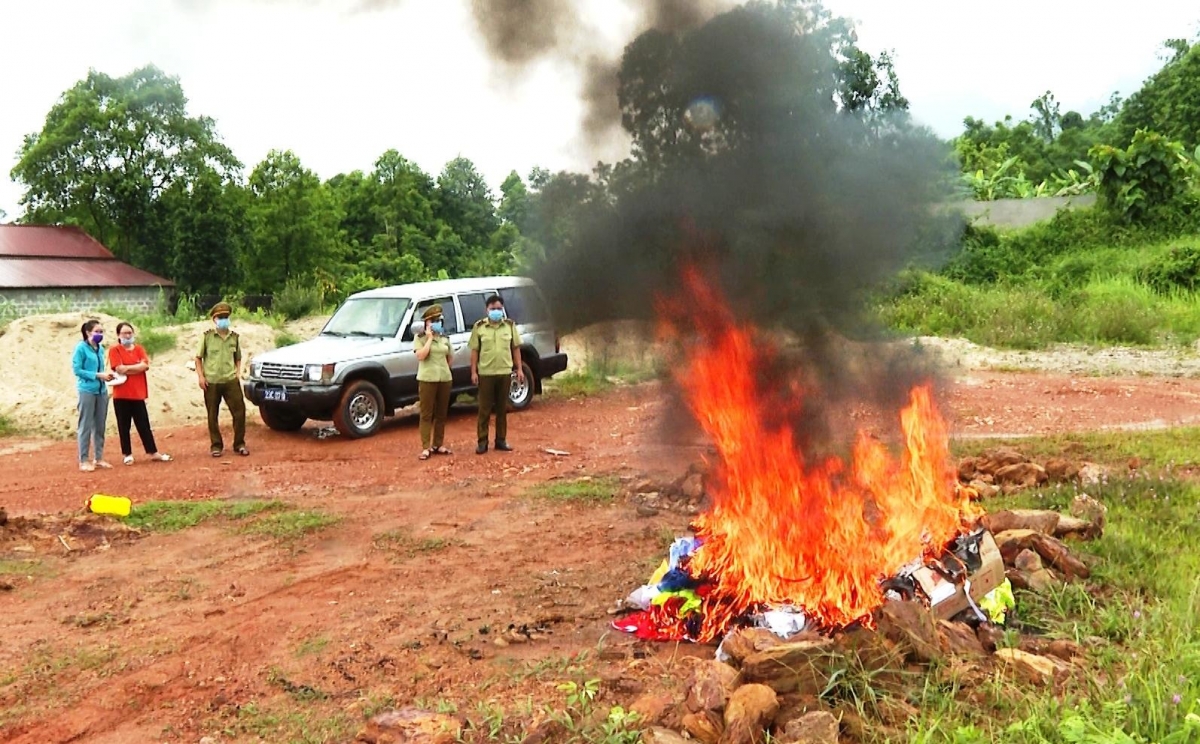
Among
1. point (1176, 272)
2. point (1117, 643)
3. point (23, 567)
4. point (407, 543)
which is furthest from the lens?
point (1176, 272)

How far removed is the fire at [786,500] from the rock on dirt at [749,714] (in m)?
0.91

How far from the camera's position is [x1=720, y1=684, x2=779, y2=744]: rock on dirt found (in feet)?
12.8

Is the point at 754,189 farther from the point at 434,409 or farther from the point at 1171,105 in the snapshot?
the point at 1171,105

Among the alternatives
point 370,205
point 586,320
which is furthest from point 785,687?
point 370,205

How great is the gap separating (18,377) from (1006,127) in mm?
42690

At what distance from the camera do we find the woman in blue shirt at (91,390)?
1069 cm

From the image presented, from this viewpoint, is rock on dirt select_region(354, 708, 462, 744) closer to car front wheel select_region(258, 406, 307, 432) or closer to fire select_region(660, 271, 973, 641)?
fire select_region(660, 271, 973, 641)

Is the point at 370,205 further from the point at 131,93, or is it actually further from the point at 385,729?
the point at 385,729

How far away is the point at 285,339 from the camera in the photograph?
21062mm

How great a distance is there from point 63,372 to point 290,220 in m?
17.6

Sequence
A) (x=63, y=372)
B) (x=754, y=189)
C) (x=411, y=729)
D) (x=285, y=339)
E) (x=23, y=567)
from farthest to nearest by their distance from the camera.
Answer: (x=285, y=339) → (x=63, y=372) → (x=23, y=567) → (x=754, y=189) → (x=411, y=729)

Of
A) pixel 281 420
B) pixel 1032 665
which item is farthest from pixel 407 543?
pixel 281 420

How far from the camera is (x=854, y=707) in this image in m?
4.14

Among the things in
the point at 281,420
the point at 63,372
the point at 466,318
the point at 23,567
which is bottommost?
the point at 23,567
